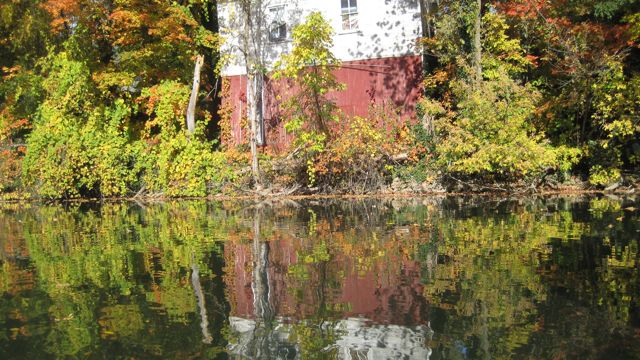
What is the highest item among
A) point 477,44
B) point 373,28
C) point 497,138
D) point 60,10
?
point 60,10

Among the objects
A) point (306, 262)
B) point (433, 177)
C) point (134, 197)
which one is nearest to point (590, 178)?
point (433, 177)

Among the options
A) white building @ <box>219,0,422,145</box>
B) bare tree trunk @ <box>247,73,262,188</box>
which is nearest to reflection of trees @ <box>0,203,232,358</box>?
bare tree trunk @ <box>247,73,262,188</box>

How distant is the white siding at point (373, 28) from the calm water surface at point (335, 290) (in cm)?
1071

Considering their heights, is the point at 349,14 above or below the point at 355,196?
above

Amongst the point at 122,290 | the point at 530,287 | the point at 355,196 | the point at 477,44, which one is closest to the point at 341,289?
the point at 530,287

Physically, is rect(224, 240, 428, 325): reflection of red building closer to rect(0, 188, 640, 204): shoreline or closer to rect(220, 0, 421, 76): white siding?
rect(0, 188, 640, 204): shoreline

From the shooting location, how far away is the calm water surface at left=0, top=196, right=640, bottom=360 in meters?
4.55

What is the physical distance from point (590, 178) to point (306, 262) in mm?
12503

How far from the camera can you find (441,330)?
477 centimetres

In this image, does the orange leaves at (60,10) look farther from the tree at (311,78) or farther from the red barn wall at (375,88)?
the red barn wall at (375,88)

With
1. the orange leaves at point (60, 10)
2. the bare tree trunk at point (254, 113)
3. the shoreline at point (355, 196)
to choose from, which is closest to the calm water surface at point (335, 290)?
the shoreline at point (355, 196)

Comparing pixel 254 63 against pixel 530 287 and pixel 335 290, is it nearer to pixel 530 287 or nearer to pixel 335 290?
pixel 335 290

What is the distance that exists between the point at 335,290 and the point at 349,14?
1701 cm

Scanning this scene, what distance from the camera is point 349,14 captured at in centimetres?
2169
